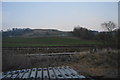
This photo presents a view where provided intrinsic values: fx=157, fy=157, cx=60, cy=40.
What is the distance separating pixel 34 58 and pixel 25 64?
130 cm

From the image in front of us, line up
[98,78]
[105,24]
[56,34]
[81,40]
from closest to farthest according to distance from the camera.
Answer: [98,78] < [105,24] < [81,40] < [56,34]

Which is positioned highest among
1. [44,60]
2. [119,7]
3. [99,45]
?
[119,7]

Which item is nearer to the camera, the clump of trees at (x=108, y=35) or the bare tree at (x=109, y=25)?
the clump of trees at (x=108, y=35)

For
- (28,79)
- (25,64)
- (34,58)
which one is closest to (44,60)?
(34,58)

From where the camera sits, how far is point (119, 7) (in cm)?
420

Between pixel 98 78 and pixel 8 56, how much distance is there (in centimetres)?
400

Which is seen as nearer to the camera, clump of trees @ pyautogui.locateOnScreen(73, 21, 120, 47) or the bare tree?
clump of trees @ pyautogui.locateOnScreen(73, 21, 120, 47)

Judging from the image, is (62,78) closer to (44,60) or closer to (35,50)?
(44,60)

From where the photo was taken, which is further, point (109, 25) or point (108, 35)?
point (109, 25)

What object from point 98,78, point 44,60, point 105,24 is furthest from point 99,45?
point 98,78

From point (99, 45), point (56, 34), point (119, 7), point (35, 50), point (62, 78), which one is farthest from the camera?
point (56, 34)

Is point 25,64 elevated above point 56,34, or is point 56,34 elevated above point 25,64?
point 56,34

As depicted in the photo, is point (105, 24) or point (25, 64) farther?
point (105, 24)

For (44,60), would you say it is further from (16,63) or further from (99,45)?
(99,45)
